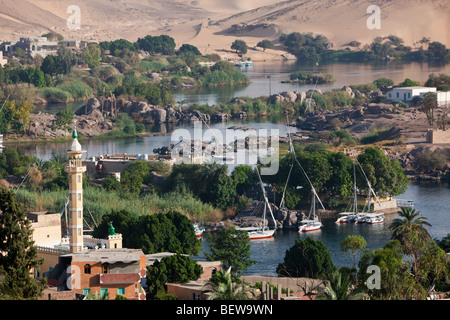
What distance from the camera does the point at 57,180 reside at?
38.4 meters

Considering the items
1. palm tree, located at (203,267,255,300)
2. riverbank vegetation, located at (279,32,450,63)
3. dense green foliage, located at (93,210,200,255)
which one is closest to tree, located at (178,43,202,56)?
riverbank vegetation, located at (279,32,450,63)

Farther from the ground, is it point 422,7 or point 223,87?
point 422,7

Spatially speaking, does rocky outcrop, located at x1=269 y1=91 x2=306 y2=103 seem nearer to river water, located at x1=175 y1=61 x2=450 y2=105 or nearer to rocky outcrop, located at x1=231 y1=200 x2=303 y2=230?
river water, located at x1=175 y1=61 x2=450 y2=105

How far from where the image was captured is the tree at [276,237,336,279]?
27.0m

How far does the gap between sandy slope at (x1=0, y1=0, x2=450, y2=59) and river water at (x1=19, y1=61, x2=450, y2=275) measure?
16926 mm

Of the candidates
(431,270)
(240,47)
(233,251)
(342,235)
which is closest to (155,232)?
(233,251)

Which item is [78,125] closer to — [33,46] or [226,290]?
[33,46]

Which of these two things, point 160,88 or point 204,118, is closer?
point 204,118

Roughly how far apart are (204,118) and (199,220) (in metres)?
28.0

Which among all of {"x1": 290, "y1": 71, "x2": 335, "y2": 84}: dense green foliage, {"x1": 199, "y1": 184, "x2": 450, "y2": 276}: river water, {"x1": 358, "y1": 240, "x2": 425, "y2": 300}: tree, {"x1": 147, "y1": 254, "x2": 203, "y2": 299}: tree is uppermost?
{"x1": 290, "y1": 71, "x2": 335, "y2": 84}: dense green foliage
